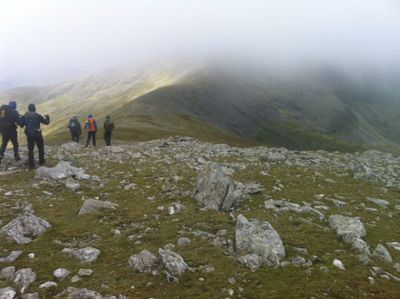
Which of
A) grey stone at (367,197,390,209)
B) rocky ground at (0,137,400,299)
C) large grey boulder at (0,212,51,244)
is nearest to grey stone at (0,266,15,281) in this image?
rocky ground at (0,137,400,299)

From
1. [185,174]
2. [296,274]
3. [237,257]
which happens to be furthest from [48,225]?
[185,174]

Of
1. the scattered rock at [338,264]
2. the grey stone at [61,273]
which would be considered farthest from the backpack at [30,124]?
the scattered rock at [338,264]

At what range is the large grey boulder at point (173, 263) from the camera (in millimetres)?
12203

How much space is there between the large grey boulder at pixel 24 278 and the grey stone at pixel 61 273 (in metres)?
0.60

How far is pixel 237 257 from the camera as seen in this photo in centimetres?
1320

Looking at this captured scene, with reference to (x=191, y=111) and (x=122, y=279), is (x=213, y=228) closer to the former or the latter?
(x=122, y=279)

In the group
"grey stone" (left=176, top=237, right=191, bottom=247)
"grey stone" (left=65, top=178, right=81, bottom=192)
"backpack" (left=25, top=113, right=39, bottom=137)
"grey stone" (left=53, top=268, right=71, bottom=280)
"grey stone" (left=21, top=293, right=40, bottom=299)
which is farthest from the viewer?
"backpack" (left=25, top=113, right=39, bottom=137)

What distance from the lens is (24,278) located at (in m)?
11.4

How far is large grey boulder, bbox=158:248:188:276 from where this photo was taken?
12.2 meters

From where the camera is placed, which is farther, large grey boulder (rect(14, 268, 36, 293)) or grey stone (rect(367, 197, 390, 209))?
grey stone (rect(367, 197, 390, 209))

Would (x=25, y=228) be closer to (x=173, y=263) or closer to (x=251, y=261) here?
(x=173, y=263)

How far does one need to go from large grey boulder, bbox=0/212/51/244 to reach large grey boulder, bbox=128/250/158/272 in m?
4.21

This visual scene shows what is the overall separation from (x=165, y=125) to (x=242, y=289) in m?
92.1

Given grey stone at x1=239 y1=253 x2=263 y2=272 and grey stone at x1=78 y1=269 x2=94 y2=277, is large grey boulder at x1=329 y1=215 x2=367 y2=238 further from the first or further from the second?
grey stone at x1=78 y1=269 x2=94 y2=277
